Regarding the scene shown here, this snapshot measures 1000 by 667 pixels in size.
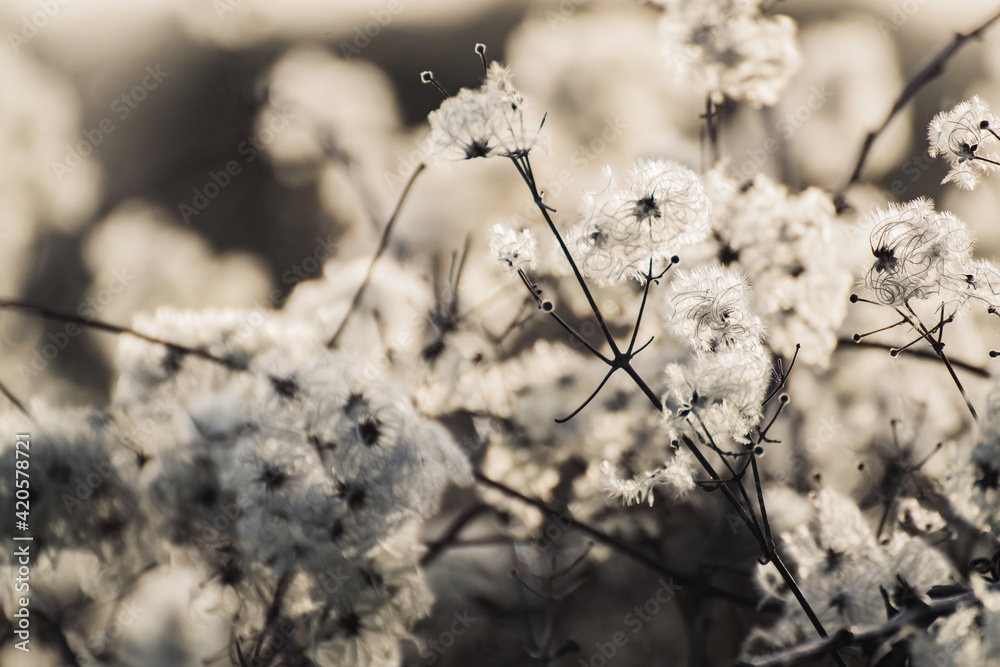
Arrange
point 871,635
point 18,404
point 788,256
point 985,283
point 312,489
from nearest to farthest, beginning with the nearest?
point 871,635 < point 985,283 < point 312,489 < point 18,404 < point 788,256

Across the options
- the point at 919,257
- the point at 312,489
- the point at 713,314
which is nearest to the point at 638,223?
the point at 713,314

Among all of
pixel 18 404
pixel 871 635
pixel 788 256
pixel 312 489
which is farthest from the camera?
pixel 788 256

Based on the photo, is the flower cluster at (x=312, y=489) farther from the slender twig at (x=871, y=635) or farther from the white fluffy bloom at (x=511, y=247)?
the slender twig at (x=871, y=635)

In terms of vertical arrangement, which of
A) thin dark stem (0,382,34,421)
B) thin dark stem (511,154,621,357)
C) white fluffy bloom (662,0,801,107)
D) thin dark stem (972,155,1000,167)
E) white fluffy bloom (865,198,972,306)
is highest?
white fluffy bloom (662,0,801,107)

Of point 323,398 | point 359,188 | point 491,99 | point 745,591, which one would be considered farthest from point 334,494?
point 745,591

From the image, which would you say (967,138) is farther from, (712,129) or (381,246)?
(381,246)

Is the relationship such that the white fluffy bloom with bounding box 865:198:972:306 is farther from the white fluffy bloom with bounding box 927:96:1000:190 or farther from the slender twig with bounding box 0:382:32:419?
the slender twig with bounding box 0:382:32:419

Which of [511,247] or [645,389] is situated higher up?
[511,247]

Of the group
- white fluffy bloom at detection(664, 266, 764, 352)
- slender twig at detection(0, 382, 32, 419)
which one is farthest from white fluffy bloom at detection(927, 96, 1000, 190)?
slender twig at detection(0, 382, 32, 419)
